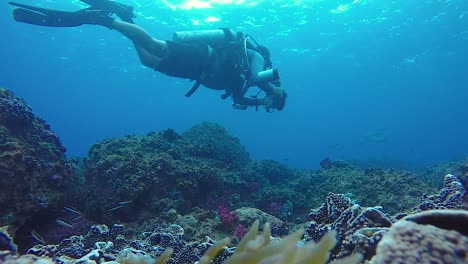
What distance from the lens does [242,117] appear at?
90.8 metres

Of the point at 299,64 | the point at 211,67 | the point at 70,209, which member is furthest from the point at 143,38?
the point at 299,64

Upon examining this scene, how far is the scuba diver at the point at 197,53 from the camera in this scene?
32.6 ft

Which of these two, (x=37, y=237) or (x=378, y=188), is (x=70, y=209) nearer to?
(x=37, y=237)

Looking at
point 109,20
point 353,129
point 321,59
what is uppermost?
point 321,59

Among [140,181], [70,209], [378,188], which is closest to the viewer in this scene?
[70,209]

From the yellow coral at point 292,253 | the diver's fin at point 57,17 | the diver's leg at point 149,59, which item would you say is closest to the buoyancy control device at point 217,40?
the diver's leg at point 149,59

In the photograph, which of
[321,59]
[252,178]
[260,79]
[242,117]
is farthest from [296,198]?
[242,117]

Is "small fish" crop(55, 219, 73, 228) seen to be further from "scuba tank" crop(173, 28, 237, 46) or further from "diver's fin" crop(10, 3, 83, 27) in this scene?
"diver's fin" crop(10, 3, 83, 27)

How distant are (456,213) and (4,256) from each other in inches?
110

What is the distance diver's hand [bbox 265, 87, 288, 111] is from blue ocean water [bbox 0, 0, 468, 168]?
15831 millimetres

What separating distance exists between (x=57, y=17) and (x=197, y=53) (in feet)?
14.9

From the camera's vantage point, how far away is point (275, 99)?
10.3 metres

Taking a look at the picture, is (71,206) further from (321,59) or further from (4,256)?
(321,59)

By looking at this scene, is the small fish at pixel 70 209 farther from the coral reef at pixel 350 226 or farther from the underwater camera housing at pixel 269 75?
Result: the underwater camera housing at pixel 269 75
